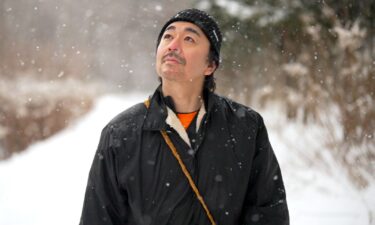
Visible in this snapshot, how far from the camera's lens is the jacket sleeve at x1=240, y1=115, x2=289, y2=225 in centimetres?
193

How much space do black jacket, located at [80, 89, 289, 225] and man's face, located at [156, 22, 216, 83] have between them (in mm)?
164

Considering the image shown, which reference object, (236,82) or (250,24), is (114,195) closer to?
(250,24)

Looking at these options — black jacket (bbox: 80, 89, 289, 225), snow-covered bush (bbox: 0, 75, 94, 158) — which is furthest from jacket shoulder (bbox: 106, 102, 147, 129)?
snow-covered bush (bbox: 0, 75, 94, 158)

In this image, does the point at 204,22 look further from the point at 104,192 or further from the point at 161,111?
the point at 104,192

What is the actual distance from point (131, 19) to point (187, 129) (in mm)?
28084

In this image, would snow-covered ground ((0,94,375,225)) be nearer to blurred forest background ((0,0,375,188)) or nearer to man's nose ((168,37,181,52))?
blurred forest background ((0,0,375,188))

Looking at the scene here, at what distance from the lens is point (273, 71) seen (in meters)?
13.2

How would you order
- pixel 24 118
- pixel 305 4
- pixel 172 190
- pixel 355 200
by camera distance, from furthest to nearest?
pixel 305 4
pixel 24 118
pixel 355 200
pixel 172 190

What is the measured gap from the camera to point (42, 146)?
9.51m

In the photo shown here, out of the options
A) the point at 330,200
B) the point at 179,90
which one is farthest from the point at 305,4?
the point at 179,90

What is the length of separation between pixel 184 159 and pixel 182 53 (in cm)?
53

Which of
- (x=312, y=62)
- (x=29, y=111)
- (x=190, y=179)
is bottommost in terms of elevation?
(x=190, y=179)

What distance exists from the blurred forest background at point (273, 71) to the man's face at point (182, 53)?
→ 10.5 feet

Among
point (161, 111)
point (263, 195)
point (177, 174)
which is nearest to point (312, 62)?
point (263, 195)
